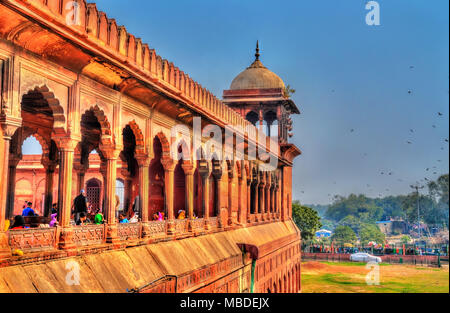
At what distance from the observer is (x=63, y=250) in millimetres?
8242

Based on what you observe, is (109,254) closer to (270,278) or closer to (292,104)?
(270,278)

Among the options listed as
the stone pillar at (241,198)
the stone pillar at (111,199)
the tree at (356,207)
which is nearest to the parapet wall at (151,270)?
the stone pillar at (111,199)

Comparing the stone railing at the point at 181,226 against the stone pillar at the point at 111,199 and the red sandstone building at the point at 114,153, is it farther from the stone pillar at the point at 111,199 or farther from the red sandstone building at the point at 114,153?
the stone pillar at the point at 111,199

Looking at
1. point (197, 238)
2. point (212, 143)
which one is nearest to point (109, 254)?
point (197, 238)

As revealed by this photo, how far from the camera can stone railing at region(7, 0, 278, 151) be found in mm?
7531

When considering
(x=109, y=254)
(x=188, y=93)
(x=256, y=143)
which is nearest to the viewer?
(x=109, y=254)

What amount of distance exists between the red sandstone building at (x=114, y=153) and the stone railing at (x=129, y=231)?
0.05 m

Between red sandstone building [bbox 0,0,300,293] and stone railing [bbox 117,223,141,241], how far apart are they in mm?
46

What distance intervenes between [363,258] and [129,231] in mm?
54933

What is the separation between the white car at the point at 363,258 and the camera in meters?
60.3

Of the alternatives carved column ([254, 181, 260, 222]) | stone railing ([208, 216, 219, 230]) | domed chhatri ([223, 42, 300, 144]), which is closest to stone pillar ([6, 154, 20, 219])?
stone railing ([208, 216, 219, 230])

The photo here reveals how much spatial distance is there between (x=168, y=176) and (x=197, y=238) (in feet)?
8.27

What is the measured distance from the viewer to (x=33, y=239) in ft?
25.1

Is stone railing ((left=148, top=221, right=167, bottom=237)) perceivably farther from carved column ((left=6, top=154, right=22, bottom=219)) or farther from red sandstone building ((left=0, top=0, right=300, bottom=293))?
carved column ((left=6, top=154, right=22, bottom=219))
